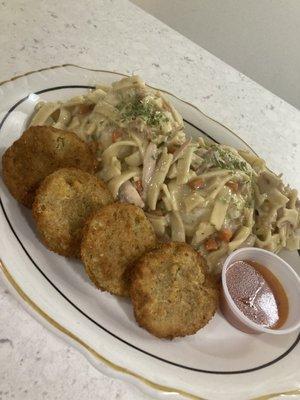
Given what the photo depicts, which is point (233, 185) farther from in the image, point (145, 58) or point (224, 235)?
point (145, 58)

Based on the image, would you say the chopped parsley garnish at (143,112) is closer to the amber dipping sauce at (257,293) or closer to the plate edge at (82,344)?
the amber dipping sauce at (257,293)

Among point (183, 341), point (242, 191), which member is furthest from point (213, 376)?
point (242, 191)

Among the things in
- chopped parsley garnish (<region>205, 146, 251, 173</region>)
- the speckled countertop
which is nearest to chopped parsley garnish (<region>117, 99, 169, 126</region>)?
chopped parsley garnish (<region>205, 146, 251, 173</region>)

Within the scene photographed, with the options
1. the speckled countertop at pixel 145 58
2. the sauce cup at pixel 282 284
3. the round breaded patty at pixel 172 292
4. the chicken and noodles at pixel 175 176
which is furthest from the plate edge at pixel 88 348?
the speckled countertop at pixel 145 58

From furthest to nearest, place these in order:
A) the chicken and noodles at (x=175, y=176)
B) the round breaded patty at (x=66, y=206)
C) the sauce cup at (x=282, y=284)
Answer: the chicken and noodles at (x=175, y=176) → the sauce cup at (x=282, y=284) → the round breaded patty at (x=66, y=206)

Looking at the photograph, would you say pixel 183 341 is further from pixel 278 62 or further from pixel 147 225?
pixel 278 62

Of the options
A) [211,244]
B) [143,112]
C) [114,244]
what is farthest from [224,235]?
[143,112]

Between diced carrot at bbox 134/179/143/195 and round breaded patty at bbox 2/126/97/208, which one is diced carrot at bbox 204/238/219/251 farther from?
round breaded patty at bbox 2/126/97/208
